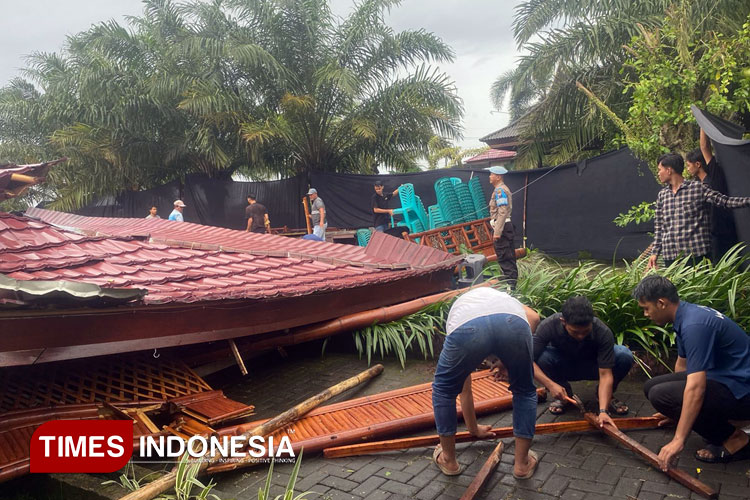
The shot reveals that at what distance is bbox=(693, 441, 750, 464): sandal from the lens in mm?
2748

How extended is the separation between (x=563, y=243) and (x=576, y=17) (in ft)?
16.4

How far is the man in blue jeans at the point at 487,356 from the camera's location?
2.62 meters

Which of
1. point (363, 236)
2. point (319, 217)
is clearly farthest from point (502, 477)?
point (363, 236)

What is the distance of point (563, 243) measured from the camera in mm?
8789

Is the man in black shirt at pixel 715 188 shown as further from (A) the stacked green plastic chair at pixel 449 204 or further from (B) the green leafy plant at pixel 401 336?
(A) the stacked green plastic chair at pixel 449 204

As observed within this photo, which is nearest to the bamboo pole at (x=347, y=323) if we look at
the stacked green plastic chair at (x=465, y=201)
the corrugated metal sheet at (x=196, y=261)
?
the corrugated metal sheet at (x=196, y=261)

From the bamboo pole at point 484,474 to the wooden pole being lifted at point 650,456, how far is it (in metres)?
0.61

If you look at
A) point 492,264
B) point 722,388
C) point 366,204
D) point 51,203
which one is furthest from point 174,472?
point 51,203

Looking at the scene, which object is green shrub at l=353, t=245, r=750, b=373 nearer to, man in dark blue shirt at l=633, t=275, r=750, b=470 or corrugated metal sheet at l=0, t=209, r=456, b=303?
corrugated metal sheet at l=0, t=209, r=456, b=303

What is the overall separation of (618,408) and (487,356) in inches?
50.5

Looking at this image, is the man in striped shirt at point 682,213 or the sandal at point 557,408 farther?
the man in striped shirt at point 682,213

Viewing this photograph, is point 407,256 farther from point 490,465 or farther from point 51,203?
point 51,203

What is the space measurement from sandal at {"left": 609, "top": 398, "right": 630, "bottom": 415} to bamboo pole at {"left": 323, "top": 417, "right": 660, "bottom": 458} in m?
0.23

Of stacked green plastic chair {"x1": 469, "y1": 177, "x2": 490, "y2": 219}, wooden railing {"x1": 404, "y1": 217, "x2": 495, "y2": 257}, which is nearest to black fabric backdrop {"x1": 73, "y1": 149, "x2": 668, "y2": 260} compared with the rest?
stacked green plastic chair {"x1": 469, "y1": 177, "x2": 490, "y2": 219}
